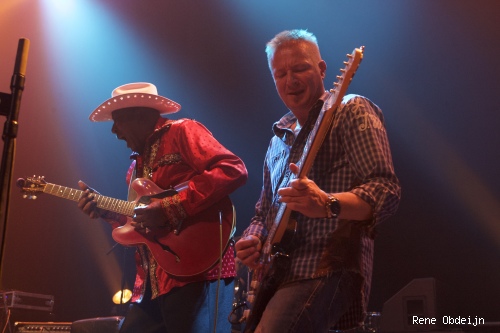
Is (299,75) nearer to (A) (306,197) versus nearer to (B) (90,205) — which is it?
(A) (306,197)

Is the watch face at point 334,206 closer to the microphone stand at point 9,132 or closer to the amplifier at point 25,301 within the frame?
the microphone stand at point 9,132

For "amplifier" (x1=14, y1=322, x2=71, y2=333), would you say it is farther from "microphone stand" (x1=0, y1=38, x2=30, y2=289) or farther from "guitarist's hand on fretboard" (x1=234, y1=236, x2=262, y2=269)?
"microphone stand" (x1=0, y1=38, x2=30, y2=289)

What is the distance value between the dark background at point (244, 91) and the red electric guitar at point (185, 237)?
4.06 meters

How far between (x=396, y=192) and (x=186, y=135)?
6.06 ft

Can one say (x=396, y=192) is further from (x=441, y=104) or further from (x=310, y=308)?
(x=441, y=104)

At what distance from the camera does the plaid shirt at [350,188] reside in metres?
2.20

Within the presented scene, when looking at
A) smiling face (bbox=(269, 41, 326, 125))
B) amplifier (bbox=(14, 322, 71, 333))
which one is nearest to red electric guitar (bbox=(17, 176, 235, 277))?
smiling face (bbox=(269, 41, 326, 125))

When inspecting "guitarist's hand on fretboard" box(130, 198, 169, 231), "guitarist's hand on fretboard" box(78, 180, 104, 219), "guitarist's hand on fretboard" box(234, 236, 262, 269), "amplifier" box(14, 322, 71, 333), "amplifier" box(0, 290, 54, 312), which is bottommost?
"amplifier" box(14, 322, 71, 333)

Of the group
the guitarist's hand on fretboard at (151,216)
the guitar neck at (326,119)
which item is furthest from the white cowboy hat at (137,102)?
the guitar neck at (326,119)

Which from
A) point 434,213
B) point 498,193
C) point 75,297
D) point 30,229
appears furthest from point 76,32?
point 498,193

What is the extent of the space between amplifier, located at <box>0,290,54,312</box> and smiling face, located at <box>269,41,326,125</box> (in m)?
4.62

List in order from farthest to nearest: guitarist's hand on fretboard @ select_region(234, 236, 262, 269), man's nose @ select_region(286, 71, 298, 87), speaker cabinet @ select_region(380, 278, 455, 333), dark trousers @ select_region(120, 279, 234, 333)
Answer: speaker cabinet @ select_region(380, 278, 455, 333) < dark trousers @ select_region(120, 279, 234, 333) < man's nose @ select_region(286, 71, 298, 87) < guitarist's hand on fretboard @ select_region(234, 236, 262, 269)

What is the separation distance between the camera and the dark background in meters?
7.00

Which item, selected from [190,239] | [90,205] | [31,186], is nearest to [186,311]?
[190,239]
